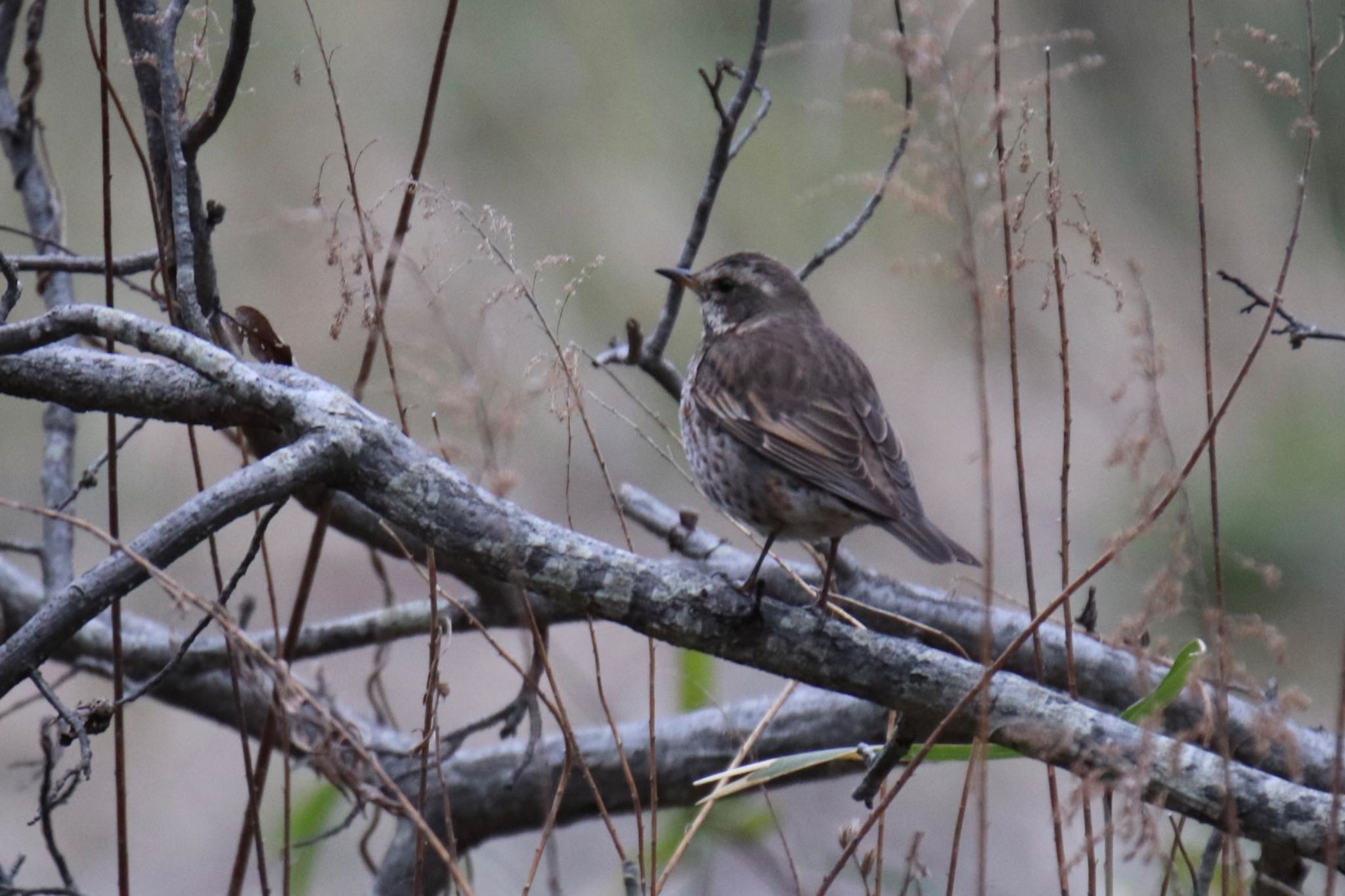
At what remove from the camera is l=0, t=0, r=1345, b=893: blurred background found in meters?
7.26

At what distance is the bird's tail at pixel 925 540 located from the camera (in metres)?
2.94

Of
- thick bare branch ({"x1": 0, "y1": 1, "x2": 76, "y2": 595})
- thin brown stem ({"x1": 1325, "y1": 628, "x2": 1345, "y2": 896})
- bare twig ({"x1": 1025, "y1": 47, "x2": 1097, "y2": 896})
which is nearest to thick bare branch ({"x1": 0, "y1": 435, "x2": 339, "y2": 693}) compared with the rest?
bare twig ({"x1": 1025, "y1": 47, "x2": 1097, "y2": 896})

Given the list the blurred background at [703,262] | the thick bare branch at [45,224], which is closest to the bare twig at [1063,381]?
the thick bare branch at [45,224]

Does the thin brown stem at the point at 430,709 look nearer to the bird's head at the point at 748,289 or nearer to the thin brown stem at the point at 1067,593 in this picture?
the thin brown stem at the point at 1067,593

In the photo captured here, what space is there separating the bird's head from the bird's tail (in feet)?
4.49

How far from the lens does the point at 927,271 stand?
216 cm

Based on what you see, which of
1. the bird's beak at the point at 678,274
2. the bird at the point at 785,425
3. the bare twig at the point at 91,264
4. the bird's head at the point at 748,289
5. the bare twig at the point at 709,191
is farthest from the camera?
the bird's head at the point at 748,289

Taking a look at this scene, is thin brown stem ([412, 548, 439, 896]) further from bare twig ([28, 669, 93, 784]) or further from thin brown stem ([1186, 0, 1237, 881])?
thin brown stem ([1186, 0, 1237, 881])

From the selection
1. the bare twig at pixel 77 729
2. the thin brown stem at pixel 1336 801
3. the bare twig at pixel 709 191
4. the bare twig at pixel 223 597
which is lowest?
the thin brown stem at pixel 1336 801

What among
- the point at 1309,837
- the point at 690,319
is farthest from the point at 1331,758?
the point at 690,319

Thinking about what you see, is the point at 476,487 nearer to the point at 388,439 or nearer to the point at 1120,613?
the point at 388,439

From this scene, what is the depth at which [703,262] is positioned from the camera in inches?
326

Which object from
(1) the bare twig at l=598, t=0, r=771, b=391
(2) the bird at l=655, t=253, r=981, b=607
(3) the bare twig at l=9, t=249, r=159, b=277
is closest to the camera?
(3) the bare twig at l=9, t=249, r=159, b=277

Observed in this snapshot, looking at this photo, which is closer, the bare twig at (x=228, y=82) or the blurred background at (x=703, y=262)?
the bare twig at (x=228, y=82)
